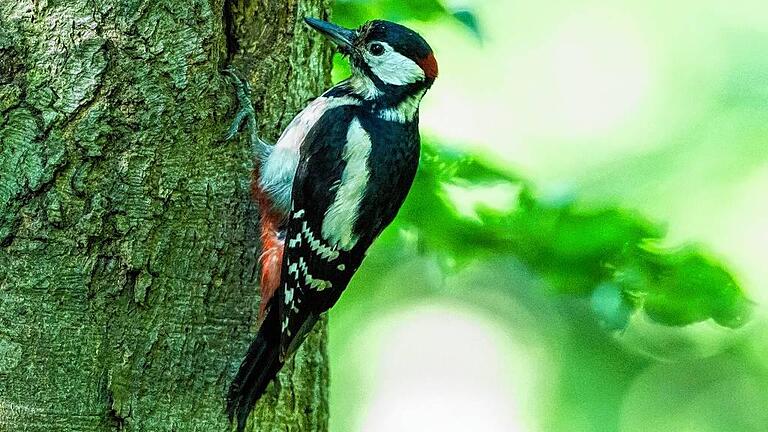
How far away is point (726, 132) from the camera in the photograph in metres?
7.70

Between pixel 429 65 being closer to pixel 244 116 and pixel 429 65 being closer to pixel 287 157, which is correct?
pixel 287 157

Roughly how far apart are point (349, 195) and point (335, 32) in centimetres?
51

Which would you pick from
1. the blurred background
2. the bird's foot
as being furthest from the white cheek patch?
the blurred background

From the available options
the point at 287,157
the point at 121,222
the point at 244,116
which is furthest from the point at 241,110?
the point at 121,222

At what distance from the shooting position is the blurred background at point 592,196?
7395mm

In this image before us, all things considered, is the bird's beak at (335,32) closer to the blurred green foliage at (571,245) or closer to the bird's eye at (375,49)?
the bird's eye at (375,49)

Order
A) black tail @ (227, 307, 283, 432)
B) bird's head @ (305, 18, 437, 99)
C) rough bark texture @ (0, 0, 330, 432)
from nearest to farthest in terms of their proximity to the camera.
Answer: rough bark texture @ (0, 0, 330, 432), black tail @ (227, 307, 283, 432), bird's head @ (305, 18, 437, 99)

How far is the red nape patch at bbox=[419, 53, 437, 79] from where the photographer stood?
3396 millimetres

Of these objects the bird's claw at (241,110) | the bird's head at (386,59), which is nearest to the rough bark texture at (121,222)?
the bird's claw at (241,110)

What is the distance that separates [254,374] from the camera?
264 cm

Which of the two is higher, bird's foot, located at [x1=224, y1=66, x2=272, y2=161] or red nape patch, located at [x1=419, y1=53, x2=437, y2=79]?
red nape patch, located at [x1=419, y1=53, x2=437, y2=79]

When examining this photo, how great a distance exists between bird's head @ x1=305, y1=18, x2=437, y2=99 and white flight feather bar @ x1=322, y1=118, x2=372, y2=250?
26cm

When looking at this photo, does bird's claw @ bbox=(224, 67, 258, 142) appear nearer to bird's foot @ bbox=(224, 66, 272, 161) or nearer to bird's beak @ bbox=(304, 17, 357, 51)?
bird's foot @ bbox=(224, 66, 272, 161)

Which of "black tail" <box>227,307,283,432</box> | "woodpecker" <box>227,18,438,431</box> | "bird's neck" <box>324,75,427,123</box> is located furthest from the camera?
"bird's neck" <box>324,75,427,123</box>
